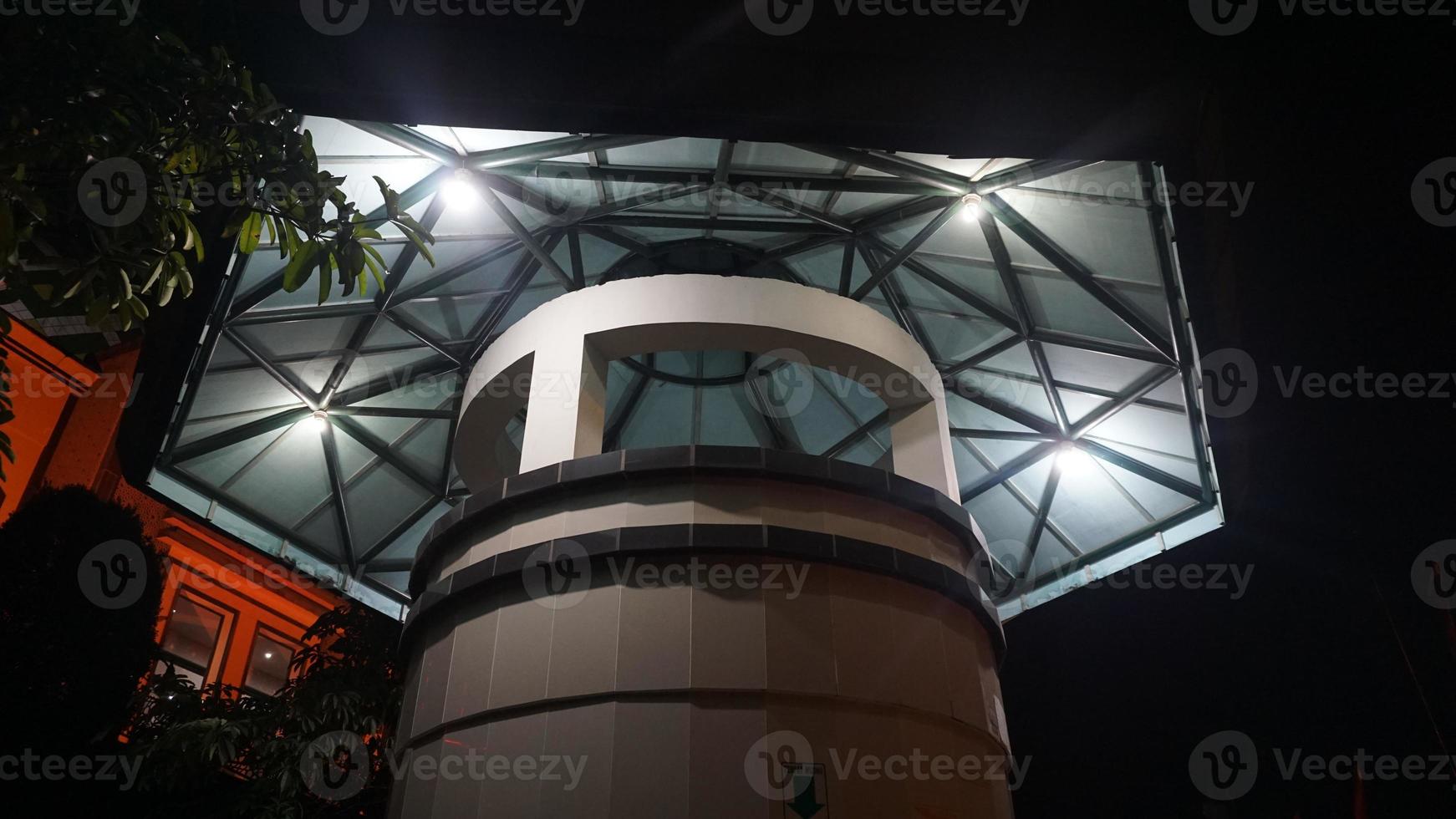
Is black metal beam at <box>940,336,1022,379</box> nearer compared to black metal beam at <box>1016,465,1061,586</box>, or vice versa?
black metal beam at <box>940,336,1022,379</box>

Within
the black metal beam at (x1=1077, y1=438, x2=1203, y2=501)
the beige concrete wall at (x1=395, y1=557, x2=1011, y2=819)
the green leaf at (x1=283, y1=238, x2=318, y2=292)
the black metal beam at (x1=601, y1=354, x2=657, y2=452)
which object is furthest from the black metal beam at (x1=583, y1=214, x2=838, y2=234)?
the green leaf at (x1=283, y1=238, x2=318, y2=292)

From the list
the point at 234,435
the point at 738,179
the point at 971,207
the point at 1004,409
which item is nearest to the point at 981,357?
the point at 1004,409

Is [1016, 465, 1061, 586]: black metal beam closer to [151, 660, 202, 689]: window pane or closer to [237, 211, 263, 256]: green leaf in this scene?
[237, 211, 263, 256]: green leaf

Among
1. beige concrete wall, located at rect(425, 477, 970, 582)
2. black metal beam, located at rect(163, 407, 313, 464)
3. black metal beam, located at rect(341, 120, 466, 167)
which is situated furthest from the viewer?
black metal beam, located at rect(163, 407, 313, 464)

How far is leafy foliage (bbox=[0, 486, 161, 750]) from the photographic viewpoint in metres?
10.6

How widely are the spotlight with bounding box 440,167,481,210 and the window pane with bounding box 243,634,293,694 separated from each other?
1018 centimetres

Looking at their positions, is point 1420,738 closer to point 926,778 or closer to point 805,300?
point 926,778

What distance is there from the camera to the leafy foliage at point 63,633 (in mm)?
10594

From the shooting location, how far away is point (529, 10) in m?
6.50

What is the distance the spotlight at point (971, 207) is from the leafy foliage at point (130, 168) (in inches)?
380

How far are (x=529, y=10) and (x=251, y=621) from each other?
15.5m

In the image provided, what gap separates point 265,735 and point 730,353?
9863 millimetres

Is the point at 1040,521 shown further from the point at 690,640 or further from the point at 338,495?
the point at 338,495

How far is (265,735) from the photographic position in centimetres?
1255
